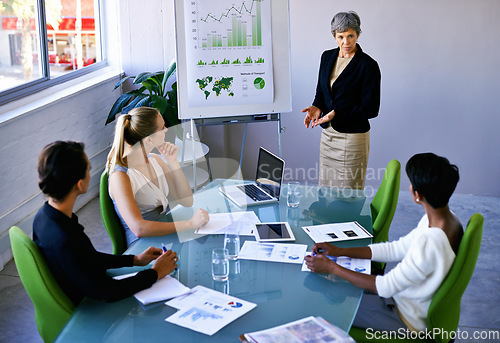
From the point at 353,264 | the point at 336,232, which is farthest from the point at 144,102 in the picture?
the point at 353,264

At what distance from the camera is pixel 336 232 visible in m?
2.59

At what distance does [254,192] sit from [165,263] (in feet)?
3.49

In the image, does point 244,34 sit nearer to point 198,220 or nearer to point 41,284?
point 198,220

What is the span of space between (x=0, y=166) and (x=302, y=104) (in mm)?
2772

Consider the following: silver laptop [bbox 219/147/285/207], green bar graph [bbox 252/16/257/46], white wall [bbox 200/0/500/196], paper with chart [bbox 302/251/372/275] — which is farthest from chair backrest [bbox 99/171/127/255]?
white wall [bbox 200/0/500/196]

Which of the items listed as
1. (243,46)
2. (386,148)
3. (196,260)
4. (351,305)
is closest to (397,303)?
(351,305)

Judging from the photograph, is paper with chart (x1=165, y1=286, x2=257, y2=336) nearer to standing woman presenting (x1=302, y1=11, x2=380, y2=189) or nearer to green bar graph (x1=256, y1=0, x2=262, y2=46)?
standing woman presenting (x1=302, y1=11, x2=380, y2=189)

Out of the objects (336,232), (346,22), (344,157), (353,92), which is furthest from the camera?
(344,157)

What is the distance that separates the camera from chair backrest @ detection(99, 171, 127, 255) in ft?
8.91

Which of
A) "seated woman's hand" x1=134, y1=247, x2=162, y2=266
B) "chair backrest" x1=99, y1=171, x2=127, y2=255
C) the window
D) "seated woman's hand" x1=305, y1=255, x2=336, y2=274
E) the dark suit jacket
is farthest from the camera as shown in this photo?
the window

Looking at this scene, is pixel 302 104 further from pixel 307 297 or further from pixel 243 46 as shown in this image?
pixel 307 297

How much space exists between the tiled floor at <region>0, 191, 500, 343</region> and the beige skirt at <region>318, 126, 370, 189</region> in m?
0.69

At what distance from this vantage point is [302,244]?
246 cm

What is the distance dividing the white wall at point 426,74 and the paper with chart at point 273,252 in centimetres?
311
